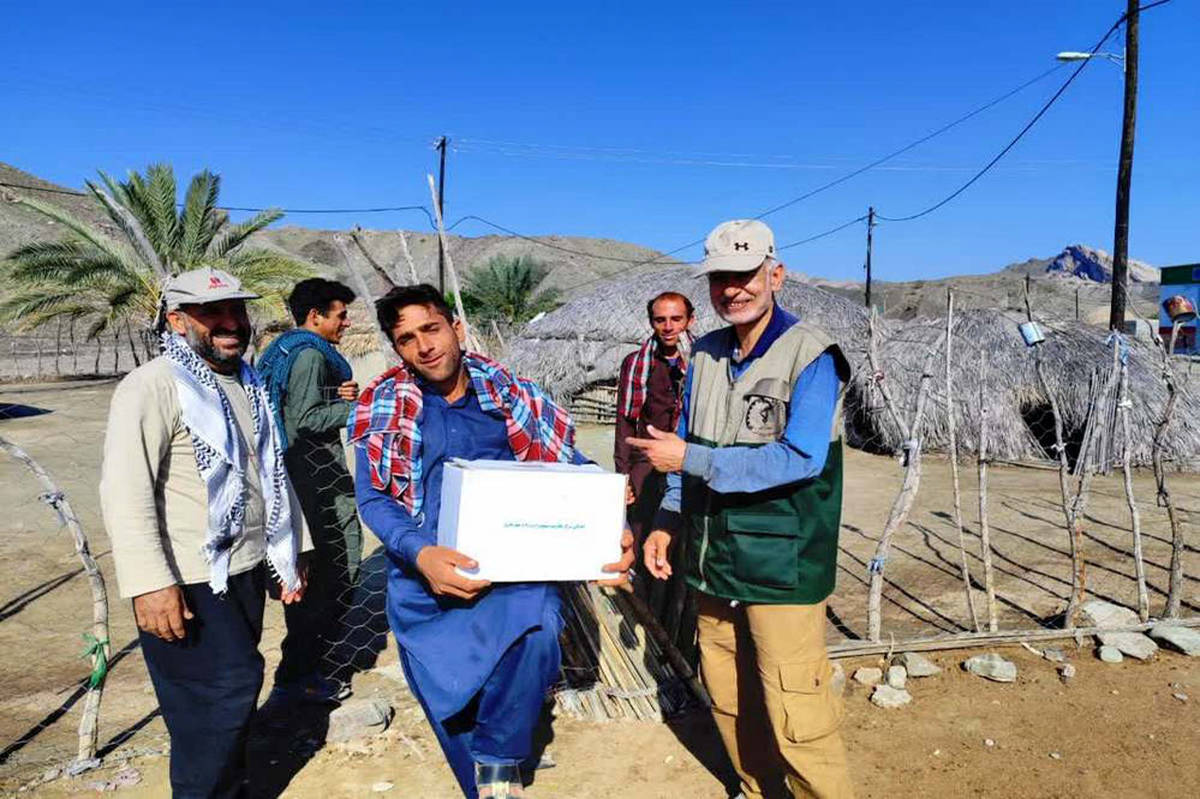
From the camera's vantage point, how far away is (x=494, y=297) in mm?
23156

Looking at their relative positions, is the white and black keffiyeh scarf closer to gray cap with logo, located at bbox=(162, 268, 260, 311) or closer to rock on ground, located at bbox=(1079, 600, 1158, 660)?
gray cap with logo, located at bbox=(162, 268, 260, 311)

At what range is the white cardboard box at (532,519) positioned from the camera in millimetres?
1930

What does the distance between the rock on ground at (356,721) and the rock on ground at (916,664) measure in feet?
7.21

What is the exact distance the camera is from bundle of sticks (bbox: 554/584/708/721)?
10.8 ft

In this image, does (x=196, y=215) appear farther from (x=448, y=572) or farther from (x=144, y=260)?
(x=448, y=572)

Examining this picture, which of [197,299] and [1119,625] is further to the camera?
[1119,625]

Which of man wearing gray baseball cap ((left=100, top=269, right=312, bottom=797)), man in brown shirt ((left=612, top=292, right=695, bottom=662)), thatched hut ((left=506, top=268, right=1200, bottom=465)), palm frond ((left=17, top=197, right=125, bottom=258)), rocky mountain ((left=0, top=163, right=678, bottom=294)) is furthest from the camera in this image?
rocky mountain ((left=0, top=163, right=678, bottom=294))

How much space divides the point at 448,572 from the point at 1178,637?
363 cm

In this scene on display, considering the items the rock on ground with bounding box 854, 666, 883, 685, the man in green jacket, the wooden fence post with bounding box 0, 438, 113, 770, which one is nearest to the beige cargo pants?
the rock on ground with bounding box 854, 666, 883, 685

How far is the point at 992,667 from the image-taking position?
11.7 ft

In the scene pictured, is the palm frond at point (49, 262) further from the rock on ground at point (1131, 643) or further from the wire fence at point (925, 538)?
the rock on ground at point (1131, 643)

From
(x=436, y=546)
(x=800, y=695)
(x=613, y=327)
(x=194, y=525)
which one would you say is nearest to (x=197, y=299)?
(x=194, y=525)

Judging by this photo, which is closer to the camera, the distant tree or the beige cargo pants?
the beige cargo pants

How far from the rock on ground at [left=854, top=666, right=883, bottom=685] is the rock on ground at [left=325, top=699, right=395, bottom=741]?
195 cm
